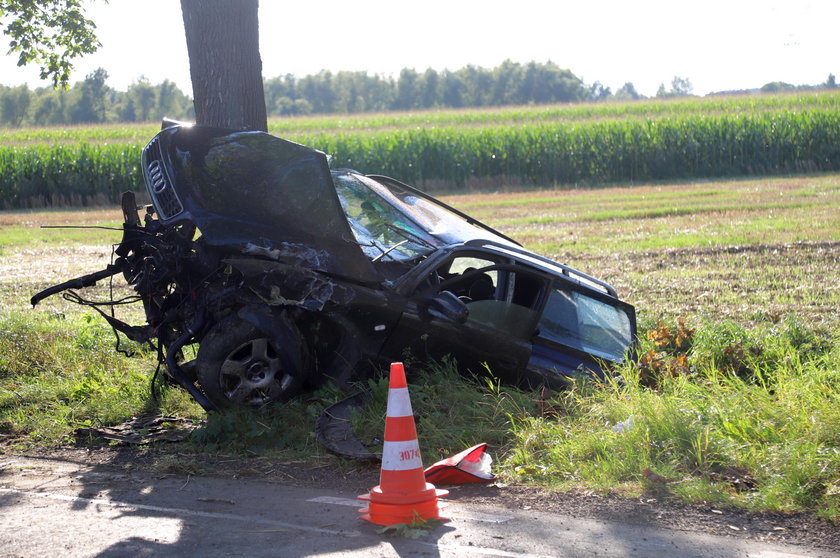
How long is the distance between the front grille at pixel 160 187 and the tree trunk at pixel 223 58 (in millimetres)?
1740

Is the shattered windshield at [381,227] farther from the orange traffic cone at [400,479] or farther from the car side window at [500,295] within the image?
the orange traffic cone at [400,479]

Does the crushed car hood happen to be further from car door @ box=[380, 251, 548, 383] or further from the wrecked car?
car door @ box=[380, 251, 548, 383]

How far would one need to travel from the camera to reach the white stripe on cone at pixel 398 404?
15.7ft

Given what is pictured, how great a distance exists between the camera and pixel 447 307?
600 centimetres

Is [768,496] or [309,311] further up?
[309,311]

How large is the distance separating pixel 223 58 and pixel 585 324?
3.93 meters

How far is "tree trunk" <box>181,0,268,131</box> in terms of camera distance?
8.20 meters

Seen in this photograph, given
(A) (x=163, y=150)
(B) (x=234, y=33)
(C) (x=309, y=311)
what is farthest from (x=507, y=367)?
(B) (x=234, y=33)

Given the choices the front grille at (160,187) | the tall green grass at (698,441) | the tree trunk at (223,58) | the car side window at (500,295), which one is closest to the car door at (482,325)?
the car side window at (500,295)

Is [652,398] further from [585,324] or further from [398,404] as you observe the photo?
[398,404]

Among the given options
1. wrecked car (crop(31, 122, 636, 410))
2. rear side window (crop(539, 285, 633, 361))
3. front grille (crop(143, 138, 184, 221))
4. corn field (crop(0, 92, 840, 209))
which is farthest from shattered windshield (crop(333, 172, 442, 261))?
corn field (crop(0, 92, 840, 209))

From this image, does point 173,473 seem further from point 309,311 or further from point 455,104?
point 455,104

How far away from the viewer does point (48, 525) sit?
4.62 m

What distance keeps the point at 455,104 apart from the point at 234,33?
9670cm
